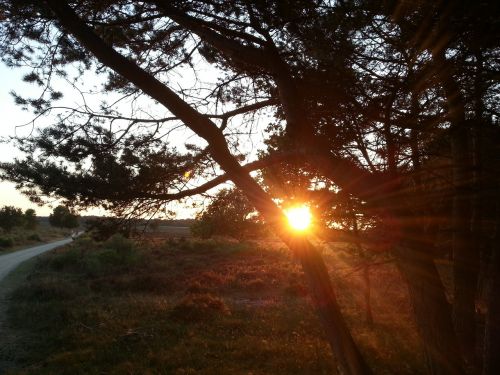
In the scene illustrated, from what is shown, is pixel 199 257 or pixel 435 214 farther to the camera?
pixel 199 257

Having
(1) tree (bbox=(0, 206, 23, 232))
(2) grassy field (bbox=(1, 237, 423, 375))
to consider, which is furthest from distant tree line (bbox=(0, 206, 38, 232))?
(2) grassy field (bbox=(1, 237, 423, 375))

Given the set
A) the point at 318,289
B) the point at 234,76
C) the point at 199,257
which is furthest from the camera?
the point at 199,257

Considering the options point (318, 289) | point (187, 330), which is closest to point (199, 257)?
point (187, 330)

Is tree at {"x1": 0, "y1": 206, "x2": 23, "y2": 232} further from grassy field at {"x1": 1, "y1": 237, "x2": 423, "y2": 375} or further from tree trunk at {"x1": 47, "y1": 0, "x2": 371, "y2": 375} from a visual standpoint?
tree trunk at {"x1": 47, "y1": 0, "x2": 371, "y2": 375}

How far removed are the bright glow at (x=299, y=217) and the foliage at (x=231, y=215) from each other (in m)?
0.78

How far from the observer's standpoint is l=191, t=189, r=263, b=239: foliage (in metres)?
5.73

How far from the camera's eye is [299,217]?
16.0 ft

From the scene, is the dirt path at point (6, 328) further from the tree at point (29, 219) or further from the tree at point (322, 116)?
the tree at point (29, 219)

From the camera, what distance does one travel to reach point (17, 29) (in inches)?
226

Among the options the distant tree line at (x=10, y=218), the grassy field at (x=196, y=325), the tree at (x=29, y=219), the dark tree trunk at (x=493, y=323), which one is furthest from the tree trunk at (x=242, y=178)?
the tree at (x=29, y=219)

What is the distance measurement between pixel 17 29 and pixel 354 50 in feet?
13.7

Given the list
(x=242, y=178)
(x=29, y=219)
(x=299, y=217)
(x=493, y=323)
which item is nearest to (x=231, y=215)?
(x=299, y=217)

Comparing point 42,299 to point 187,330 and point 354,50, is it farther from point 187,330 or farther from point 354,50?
point 354,50

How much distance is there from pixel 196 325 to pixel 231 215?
6.90 metres
